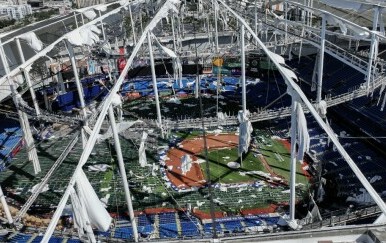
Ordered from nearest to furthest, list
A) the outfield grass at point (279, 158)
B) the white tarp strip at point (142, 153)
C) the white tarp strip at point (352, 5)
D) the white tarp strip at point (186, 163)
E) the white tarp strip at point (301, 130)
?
the white tarp strip at point (301, 130)
the outfield grass at point (279, 158)
the white tarp strip at point (142, 153)
the white tarp strip at point (186, 163)
the white tarp strip at point (352, 5)

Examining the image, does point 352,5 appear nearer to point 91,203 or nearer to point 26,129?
point 91,203

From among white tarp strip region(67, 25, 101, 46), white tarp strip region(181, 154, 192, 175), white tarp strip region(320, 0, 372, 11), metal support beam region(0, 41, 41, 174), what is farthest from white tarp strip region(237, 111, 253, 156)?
metal support beam region(0, 41, 41, 174)

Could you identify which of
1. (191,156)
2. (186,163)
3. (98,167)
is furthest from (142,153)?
(191,156)

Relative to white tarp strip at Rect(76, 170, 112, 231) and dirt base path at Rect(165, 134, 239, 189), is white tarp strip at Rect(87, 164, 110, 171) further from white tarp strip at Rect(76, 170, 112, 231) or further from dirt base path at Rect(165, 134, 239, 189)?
white tarp strip at Rect(76, 170, 112, 231)

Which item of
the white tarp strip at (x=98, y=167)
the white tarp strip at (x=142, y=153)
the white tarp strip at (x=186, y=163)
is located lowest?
the white tarp strip at (x=186, y=163)

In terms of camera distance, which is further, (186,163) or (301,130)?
(186,163)

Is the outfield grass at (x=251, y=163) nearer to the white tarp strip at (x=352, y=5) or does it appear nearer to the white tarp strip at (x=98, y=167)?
the white tarp strip at (x=98, y=167)

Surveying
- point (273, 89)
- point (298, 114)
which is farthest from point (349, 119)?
point (298, 114)

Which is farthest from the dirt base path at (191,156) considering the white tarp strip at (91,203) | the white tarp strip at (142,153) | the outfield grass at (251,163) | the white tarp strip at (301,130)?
the white tarp strip at (91,203)
